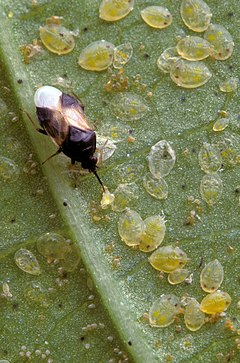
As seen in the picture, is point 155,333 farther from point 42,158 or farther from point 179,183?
point 42,158

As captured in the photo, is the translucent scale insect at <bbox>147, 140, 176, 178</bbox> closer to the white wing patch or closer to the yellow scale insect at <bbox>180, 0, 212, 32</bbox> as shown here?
the white wing patch

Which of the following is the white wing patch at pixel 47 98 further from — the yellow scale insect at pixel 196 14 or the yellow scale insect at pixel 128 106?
the yellow scale insect at pixel 196 14

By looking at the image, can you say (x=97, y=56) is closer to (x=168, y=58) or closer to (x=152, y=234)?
(x=168, y=58)

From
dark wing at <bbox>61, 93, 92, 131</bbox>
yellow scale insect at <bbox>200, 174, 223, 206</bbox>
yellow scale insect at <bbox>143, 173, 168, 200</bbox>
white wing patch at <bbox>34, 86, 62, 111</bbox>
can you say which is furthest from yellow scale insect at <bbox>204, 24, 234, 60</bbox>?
white wing patch at <bbox>34, 86, 62, 111</bbox>

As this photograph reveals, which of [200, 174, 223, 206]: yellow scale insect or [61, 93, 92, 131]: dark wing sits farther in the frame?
[200, 174, 223, 206]: yellow scale insect

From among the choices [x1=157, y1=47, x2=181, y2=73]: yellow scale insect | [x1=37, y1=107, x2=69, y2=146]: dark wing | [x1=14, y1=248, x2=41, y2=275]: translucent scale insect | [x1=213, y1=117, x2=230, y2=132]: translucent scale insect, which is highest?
[x1=157, y1=47, x2=181, y2=73]: yellow scale insect

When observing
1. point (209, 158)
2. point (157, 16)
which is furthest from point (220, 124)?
point (157, 16)
